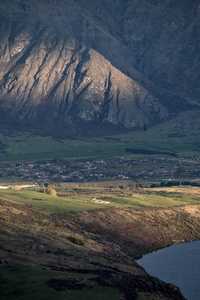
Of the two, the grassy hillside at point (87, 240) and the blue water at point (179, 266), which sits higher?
the grassy hillside at point (87, 240)

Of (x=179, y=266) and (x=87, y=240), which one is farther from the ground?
(x=87, y=240)

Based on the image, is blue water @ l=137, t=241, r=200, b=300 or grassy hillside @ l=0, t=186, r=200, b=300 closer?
grassy hillside @ l=0, t=186, r=200, b=300

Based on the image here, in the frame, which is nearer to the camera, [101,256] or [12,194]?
[101,256]

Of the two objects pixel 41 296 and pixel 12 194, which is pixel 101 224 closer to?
pixel 12 194

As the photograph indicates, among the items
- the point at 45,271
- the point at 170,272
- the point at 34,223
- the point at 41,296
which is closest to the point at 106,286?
the point at 45,271

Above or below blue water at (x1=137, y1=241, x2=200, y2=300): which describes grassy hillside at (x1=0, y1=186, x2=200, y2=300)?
above

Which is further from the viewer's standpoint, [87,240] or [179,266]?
[87,240]

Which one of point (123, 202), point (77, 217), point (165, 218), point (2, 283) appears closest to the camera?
point (2, 283)

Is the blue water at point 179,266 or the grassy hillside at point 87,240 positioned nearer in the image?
the grassy hillside at point 87,240
